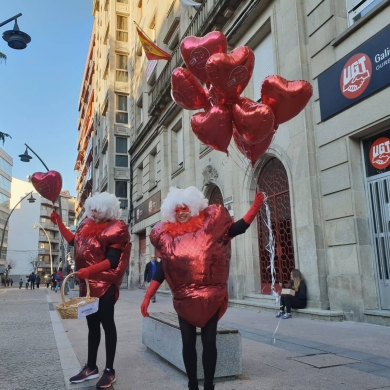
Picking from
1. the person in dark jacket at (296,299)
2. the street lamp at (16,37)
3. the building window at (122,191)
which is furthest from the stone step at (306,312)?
the building window at (122,191)

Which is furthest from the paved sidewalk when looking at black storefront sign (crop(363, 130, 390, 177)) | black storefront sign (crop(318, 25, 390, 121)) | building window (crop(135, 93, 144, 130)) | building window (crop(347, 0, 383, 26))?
building window (crop(135, 93, 144, 130))

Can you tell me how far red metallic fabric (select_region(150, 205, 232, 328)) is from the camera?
132 inches

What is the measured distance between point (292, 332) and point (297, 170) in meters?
3.84

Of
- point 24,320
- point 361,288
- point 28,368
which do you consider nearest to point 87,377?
point 28,368

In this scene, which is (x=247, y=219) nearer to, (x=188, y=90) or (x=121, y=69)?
(x=188, y=90)

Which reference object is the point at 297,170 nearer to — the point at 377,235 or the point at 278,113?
the point at 377,235

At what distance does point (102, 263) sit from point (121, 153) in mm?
29197

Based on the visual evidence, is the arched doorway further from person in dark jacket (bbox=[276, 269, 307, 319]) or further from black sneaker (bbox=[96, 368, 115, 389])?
black sneaker (bbox=[96, 368, 115, 389])

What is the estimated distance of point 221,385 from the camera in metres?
3.91

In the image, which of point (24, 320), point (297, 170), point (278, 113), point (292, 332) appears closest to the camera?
point (278, 113)

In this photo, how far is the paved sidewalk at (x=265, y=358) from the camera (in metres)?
3.95

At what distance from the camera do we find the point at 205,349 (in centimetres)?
331

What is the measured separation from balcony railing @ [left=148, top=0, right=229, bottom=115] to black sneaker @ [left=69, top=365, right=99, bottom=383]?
1107 cm

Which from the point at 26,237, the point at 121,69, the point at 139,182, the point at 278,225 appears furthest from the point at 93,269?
the point at 26,237
